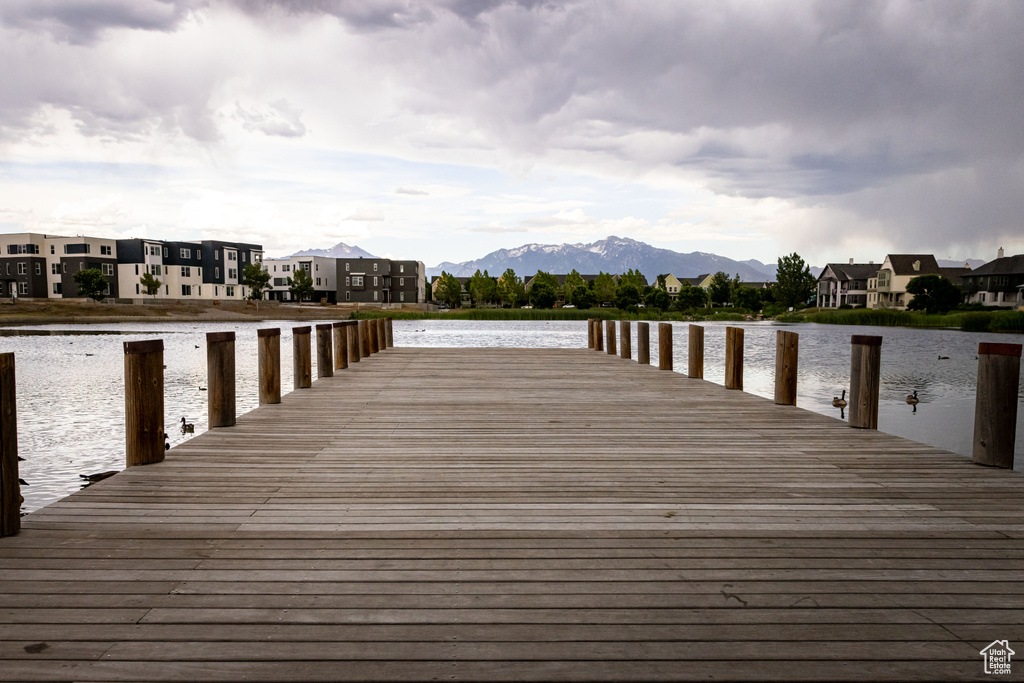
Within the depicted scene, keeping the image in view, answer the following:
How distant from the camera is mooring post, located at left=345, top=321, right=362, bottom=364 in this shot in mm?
14430

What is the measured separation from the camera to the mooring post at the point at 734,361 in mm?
10656

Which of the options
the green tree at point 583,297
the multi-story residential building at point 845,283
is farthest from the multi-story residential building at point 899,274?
the green tree at point 583,297

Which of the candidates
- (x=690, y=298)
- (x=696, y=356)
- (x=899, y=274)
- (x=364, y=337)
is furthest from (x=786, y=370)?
(x=899, y=274)

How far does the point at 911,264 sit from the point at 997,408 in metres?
111

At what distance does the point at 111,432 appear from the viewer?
12336 millimetres

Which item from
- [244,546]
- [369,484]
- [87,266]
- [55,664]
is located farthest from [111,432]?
[87,266]

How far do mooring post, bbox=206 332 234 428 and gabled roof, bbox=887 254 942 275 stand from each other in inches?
4424

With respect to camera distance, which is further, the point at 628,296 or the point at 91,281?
the point at 628,296

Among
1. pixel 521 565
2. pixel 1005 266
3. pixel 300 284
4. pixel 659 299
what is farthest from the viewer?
pixel 300 284

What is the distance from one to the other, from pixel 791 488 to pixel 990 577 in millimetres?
1642

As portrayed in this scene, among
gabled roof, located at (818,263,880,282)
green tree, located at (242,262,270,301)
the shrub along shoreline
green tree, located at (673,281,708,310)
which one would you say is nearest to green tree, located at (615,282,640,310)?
the shrub along shoreline

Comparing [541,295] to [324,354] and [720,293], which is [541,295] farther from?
[324,354]

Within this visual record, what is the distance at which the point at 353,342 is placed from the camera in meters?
14.7

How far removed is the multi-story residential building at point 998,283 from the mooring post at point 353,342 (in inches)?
3712
